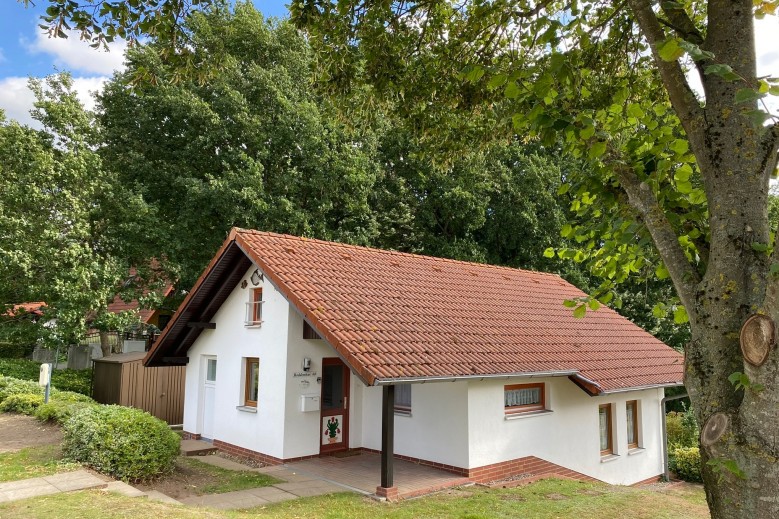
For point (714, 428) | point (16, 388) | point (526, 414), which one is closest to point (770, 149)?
point (714, 428)

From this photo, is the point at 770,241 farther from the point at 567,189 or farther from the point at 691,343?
the point at 567,189

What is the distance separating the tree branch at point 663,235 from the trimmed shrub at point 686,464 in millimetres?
14218

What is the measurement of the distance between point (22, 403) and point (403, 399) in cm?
1029

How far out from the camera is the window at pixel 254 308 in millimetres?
12859

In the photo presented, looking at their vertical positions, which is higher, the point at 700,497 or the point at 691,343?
the point at 691,343

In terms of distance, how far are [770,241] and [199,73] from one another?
6169mm

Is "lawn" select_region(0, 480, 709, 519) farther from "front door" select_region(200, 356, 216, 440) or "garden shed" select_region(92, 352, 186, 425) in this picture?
"garden shed" select_region(92, 352, 186, 425)

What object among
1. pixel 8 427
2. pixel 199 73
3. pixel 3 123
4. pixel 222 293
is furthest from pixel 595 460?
pixel 3 123

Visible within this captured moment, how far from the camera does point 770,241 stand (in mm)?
3793

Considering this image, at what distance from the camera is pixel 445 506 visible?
8.70 metres

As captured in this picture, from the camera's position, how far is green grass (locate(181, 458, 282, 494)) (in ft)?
31.7

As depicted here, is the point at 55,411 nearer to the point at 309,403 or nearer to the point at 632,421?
the point at 309,403

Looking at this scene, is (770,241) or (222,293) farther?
(222,293)

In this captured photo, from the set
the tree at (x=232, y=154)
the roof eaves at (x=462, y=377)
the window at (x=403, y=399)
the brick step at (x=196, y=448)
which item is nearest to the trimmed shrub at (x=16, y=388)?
the brick step at (x=196, y=448)
